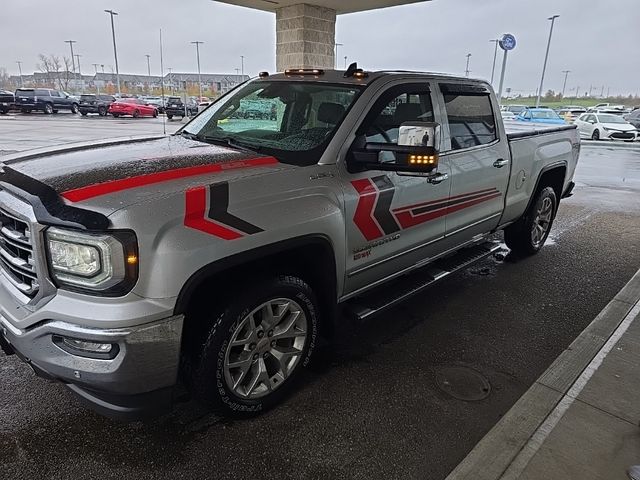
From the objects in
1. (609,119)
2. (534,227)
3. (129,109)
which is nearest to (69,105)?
(129,109)

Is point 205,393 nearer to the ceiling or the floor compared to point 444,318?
nearer to the ceiling

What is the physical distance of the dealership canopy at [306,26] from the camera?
32.6 feet

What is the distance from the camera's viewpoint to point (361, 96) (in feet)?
10.5

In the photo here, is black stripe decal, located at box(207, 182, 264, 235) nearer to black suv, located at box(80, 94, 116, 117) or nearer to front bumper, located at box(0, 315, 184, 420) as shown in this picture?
front bumper, located at box(0, 315, 184, 420)

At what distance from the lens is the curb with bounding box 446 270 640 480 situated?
7.82ft

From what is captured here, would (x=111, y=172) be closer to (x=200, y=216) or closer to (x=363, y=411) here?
(x=200, y=216)

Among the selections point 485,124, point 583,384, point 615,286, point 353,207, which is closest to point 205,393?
point 353,207

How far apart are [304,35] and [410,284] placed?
25.7 ft

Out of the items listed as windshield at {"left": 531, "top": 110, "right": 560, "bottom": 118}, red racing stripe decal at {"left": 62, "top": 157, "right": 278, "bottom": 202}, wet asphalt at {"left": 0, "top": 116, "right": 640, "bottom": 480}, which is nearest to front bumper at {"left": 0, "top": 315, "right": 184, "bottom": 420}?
wet asphalt at {"left": 0, "top": 116, "right": 640, "bottom": 480}

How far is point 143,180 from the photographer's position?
7.50ft

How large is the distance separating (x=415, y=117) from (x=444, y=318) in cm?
168

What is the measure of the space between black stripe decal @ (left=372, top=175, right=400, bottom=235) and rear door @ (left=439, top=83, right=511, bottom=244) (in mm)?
741

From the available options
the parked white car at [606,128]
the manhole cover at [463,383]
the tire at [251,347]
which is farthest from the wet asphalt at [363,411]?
the parked white car at [606,128]

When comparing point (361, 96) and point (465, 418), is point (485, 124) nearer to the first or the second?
point (361, 96)
